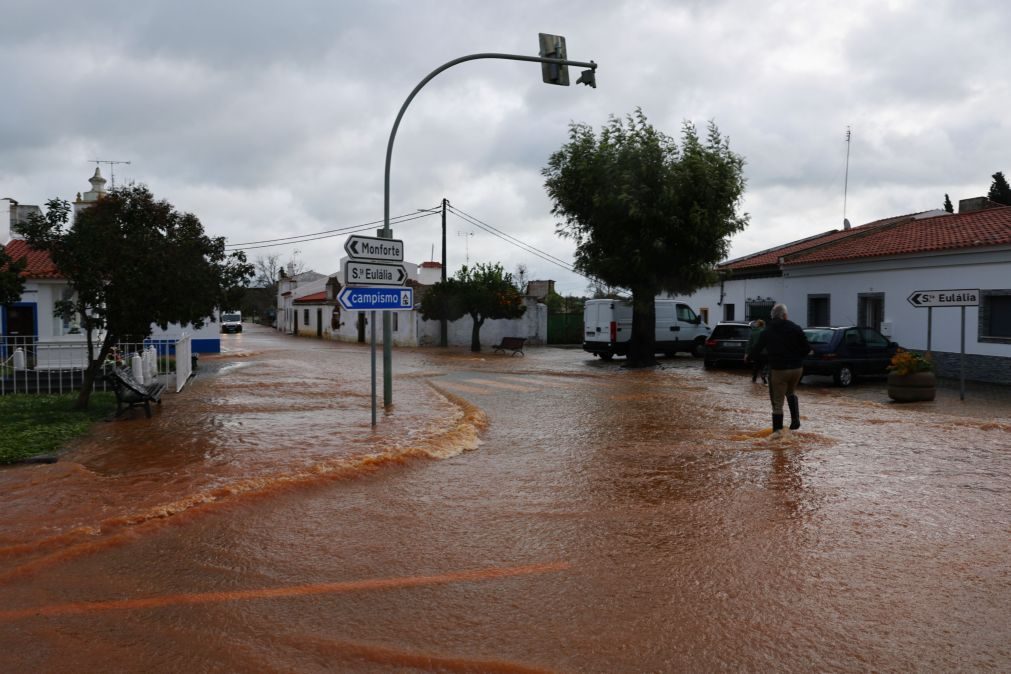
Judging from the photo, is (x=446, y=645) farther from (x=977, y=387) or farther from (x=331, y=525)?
(x=977, y=387)

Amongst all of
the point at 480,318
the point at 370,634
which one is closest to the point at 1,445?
the point at 370,634

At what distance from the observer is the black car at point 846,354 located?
693 inches

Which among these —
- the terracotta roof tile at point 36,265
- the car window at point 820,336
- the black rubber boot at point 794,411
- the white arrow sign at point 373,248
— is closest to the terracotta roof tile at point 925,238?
the car window at point 820,336

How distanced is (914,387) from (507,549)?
39.4 ft

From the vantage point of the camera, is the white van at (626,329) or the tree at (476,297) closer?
the white van at (626,329)

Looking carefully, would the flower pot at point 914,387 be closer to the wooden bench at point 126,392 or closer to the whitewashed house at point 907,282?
the whitewashed house at point 907,282

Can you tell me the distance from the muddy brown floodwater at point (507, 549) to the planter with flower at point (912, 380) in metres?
3.46

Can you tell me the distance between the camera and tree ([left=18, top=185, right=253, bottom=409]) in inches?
443

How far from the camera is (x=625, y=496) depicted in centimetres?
707

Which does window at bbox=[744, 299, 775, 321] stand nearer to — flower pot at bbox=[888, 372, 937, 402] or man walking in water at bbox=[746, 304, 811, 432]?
flower pot at bbox=[888, 372, 937, 402]

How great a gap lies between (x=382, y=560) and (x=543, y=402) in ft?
30.7

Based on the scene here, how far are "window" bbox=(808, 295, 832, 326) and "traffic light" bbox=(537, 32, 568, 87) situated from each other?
16214 millimetres

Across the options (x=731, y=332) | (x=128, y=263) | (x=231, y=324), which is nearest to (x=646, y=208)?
(x=731, y=332)

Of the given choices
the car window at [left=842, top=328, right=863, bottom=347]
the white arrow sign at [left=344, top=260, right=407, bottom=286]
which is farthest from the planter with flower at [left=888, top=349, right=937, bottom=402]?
the white arrow sign at [left=344, top=260, right=407, bottom=286]
